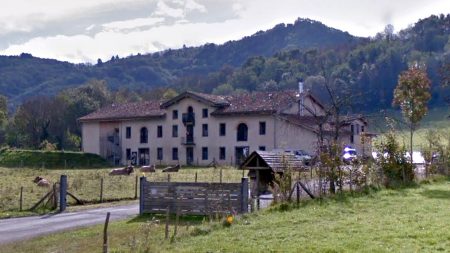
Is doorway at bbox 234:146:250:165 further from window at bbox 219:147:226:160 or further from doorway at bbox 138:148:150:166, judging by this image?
doorway at bbox 138:148:150:166

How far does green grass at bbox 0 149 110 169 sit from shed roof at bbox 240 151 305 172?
46.0 m

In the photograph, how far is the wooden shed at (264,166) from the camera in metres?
24.9

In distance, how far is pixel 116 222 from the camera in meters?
22.1

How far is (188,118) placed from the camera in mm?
73438

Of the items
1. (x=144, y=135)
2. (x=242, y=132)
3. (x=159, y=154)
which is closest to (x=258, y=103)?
(x=242, y=132)

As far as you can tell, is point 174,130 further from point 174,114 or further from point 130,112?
point 130,112

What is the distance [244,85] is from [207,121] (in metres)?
95.3

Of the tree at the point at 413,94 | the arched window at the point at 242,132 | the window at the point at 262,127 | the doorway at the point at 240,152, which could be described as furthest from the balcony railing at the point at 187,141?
the tree at the point at 413,94

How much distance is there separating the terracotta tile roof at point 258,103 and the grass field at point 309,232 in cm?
4387

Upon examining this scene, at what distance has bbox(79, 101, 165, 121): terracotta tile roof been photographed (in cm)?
7700

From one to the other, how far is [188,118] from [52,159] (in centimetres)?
1595

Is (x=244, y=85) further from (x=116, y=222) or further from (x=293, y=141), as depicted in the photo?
(x=116, y=222)

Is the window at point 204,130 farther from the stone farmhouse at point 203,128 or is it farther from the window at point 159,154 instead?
the window at point 159,154

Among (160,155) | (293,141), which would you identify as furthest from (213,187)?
(160,155)
